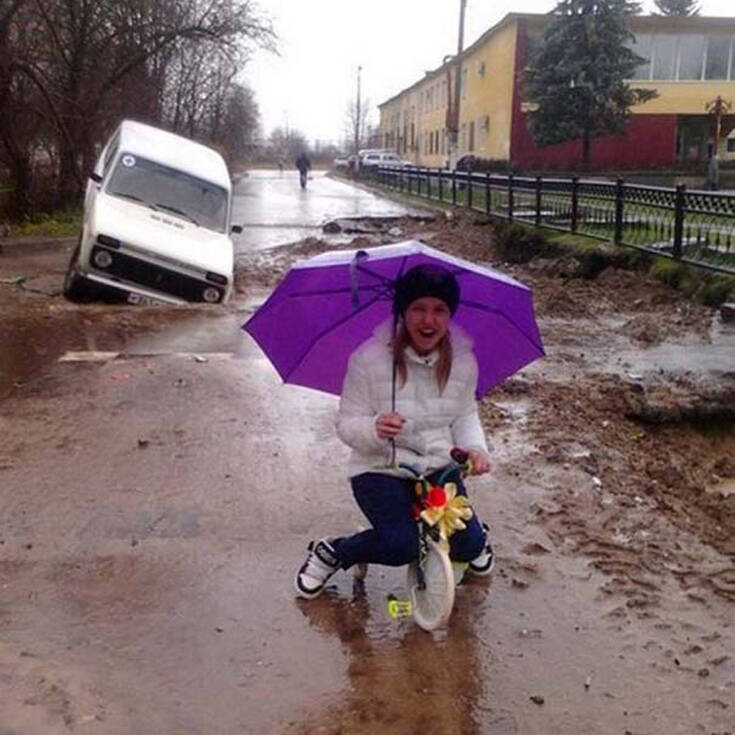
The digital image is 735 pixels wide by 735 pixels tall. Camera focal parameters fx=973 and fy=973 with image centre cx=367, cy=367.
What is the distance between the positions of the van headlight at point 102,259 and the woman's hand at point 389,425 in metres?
8.20

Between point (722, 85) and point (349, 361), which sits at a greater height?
point (722, 85)

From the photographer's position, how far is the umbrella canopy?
3.64m

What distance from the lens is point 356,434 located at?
3.55 metres

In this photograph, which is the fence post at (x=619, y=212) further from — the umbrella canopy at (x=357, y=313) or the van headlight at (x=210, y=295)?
the umbrella canopy at (x=357, y=313)

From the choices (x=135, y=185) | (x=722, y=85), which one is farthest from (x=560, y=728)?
(x=722, y=85)

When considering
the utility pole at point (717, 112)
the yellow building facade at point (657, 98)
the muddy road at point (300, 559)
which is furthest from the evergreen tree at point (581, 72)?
the muddy road at point (300, 559)

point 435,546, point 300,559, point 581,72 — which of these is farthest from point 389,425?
point 581,72

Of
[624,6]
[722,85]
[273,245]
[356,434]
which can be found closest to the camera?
[356,434]

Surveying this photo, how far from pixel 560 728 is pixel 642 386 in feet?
15.0

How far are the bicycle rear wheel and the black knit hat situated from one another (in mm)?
884

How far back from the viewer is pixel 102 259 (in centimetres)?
1099

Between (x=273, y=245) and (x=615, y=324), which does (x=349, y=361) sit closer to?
(x=615, y=324)

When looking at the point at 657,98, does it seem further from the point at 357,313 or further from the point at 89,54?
the point at 357,313

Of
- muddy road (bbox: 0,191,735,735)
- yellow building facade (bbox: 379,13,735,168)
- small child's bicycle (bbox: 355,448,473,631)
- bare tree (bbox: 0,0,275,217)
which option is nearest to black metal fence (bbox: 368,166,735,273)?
muddy road (bbox: 0,191,735,735)
